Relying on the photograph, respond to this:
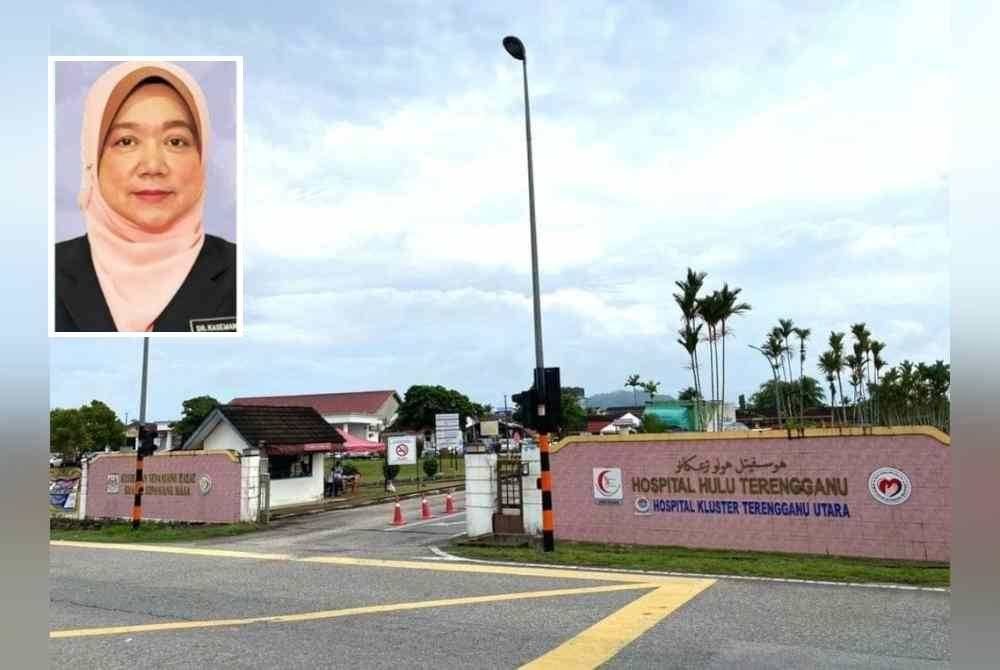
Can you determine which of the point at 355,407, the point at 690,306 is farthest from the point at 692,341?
the point at 355,407

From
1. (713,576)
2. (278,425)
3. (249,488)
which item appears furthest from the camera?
(278,425)

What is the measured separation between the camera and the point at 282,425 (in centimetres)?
2634

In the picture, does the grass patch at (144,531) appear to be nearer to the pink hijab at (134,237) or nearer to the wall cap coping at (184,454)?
the wall cap coping at (184,454)

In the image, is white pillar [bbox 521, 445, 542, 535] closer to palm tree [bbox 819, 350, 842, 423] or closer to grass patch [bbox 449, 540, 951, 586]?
grass patch [bbox 449, 540, 951, 586]

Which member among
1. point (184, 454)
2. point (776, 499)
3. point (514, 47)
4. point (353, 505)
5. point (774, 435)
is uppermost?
point (514, 47)

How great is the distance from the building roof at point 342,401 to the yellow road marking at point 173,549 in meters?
75.7

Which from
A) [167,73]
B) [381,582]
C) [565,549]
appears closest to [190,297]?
[167,73]

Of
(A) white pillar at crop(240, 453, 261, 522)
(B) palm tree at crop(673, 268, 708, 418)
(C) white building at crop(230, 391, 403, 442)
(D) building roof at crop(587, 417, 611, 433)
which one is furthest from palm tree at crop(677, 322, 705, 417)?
(C) white building at crop(230, 391, 403, 442)

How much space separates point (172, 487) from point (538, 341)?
513 inches

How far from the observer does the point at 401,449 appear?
27734mm

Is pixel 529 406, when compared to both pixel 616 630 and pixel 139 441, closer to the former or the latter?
pixel 616 630

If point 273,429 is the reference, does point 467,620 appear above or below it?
below

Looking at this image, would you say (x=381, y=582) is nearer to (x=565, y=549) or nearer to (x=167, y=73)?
(x=565, y=549)

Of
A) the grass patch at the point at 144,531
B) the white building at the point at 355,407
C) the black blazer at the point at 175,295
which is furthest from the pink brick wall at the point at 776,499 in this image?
the white building at the point at 355,407
